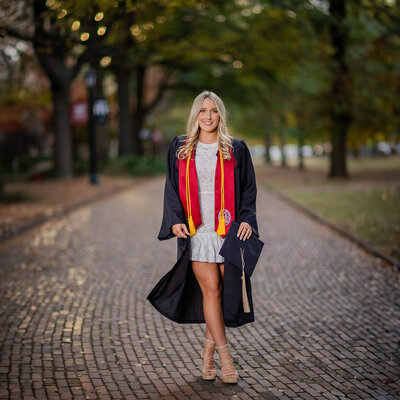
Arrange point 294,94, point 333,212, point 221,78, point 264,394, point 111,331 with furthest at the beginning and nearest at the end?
point 221,78
point 294,94
point 333,212
point 111,331
point 264,394

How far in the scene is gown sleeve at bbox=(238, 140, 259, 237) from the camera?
4.23m

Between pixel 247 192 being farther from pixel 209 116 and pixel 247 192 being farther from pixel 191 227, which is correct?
pixel 209 116

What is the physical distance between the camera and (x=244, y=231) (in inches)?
164

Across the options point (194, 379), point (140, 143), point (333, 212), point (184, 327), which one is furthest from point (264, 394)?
point (140, 143)

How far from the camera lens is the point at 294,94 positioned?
30.7m

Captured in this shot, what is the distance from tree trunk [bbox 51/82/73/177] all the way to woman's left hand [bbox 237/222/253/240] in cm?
2191

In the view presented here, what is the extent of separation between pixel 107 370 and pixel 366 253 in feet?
20.6

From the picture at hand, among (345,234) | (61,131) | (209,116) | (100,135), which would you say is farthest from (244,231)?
(100,135)

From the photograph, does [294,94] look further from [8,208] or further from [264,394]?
[264,394]

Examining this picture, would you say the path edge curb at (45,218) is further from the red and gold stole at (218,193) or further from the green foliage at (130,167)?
the green foliage at (130,167)

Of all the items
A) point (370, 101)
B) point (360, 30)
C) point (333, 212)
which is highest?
point (360, 30)

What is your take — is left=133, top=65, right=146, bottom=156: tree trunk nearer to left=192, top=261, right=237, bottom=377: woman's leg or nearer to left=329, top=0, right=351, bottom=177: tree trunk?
left=329, top=0, right=351, bottom=177: tree trunk

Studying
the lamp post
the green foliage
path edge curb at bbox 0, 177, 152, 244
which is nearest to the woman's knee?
path edge curb at bbox 0, 177, 152, 244

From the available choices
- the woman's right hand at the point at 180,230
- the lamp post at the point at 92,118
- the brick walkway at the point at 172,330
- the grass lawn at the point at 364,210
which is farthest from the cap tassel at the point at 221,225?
the lamp post at the point at 92,118
